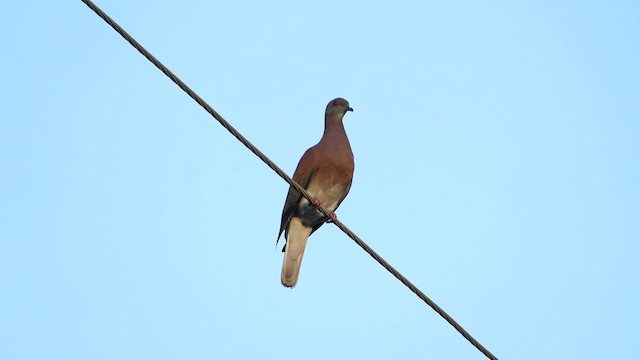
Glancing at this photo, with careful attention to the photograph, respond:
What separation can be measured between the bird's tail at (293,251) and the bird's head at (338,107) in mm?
986

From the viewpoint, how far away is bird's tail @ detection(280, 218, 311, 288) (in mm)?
7508

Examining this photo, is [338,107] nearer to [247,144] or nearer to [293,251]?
[293,251]

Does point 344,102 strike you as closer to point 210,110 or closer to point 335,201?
point 335,201

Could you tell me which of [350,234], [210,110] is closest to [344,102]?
[350,234]

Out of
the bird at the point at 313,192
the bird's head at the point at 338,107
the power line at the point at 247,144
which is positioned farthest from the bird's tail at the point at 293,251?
the power line at the point at 247,144

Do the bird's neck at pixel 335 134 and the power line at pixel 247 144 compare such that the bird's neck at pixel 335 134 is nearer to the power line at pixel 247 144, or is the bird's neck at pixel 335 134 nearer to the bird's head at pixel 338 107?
the bird's head at pixel 338 107

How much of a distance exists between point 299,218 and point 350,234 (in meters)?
2.59

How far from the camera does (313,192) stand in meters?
7.47

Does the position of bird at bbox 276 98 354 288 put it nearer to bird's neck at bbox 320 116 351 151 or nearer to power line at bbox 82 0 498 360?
bird's neck at bbox 320 116 351 151

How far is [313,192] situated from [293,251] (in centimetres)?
48

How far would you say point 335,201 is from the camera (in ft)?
24.9

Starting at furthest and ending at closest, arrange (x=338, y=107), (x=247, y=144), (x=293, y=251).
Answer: (x=338, y=107), (x=293, y=251), (x=247, y=144)

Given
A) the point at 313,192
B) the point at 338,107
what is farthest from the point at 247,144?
the point at 338,107

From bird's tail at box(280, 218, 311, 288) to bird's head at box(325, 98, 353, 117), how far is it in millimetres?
986
